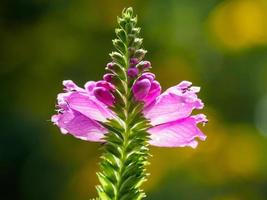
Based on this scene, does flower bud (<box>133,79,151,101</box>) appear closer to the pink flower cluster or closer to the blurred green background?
the pink flower cluster

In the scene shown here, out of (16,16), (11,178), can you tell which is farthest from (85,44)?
(11,178)

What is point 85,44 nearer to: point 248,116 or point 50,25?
point 50,25

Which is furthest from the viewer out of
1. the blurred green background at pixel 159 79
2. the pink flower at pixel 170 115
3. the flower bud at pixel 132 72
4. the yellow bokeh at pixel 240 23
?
the yellow bokeh at pixel 240 23

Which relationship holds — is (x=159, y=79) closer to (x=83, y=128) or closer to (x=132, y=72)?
(x=83, y=128)

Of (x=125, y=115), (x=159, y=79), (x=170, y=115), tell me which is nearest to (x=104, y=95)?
(x=125, y=115)

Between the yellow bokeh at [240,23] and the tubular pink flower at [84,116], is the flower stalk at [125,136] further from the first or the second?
the yellow bokeh at [240,23]

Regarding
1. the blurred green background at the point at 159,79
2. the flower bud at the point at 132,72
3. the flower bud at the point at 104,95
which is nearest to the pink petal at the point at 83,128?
the flower bud at the point at 104,95

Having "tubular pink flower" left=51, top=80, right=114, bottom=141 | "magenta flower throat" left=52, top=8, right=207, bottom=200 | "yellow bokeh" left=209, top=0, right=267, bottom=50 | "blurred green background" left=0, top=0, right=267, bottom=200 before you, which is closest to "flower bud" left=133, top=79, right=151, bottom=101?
"magenta flower throat" left=52, top=8, right=207, bottom=200
